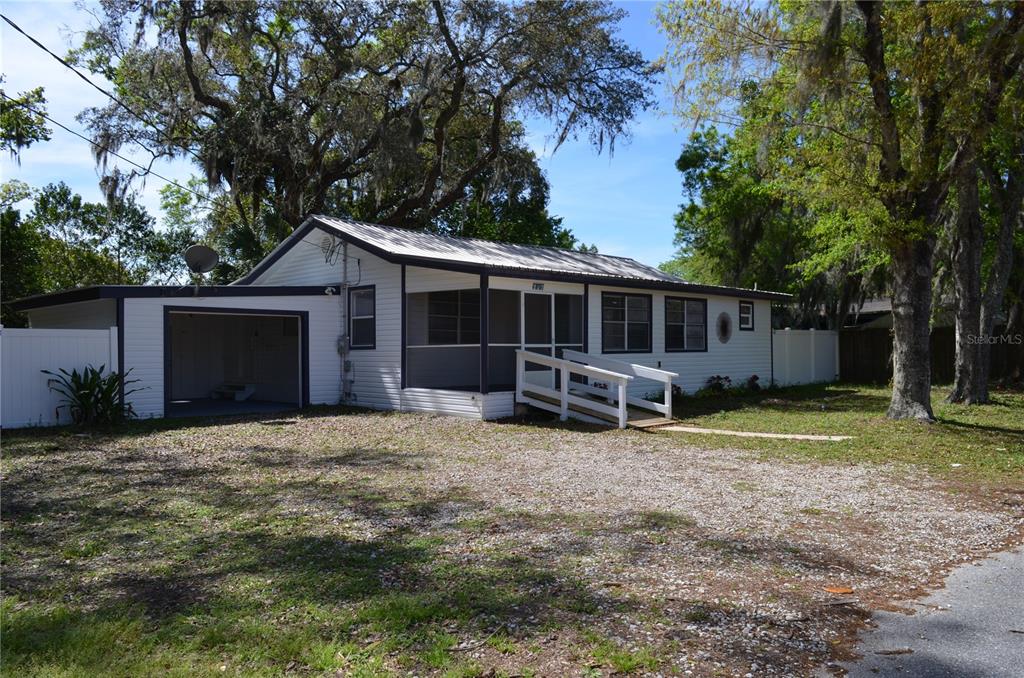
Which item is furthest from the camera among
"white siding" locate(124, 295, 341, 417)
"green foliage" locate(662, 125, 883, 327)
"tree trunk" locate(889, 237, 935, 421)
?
"green foliage" locate(662, 125, 883, 327)


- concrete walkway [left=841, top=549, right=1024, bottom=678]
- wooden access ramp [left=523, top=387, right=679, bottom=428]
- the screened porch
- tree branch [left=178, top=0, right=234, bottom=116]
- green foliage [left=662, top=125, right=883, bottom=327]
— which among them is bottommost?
concrete walkway [left=841, top=549, right=1024, bottom=678]

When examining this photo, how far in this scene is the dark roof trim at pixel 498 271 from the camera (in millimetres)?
12727

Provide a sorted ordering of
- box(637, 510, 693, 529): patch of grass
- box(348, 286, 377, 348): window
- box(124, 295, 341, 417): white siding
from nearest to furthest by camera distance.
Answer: box(637, 510, 693, 529): patch of grass → box(124, 295, 341, 417): white siding → box(348, 286, 377, 348): window

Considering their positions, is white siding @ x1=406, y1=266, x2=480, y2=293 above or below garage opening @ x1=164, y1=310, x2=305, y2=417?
above

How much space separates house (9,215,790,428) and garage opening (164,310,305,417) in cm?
3

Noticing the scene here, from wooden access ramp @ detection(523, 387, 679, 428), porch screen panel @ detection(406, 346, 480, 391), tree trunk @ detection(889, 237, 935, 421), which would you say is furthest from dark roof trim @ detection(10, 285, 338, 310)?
tree trunk @ detection(889, 237, 935, 421)

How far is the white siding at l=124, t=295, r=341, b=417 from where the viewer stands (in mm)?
12866

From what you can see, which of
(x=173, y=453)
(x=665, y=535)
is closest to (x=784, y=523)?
(x=665, y=535)

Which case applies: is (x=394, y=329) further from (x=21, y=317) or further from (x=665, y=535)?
(x=21, y=317)

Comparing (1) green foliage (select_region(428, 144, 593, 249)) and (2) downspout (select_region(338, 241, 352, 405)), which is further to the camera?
(1) green foliage (select_region(428, 144, 593, 249))

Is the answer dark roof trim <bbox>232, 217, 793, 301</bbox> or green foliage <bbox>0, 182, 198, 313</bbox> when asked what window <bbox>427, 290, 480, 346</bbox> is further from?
green foliage <bbox>0, 182, 198, 313</bbox>

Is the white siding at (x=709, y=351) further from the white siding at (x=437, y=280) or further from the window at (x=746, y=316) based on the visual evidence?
the white siding at (x=437, y=280)

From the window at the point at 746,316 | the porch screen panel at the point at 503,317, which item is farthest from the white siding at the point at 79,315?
the window at the point at 746,316

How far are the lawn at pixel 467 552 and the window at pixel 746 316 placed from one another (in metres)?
9.80
